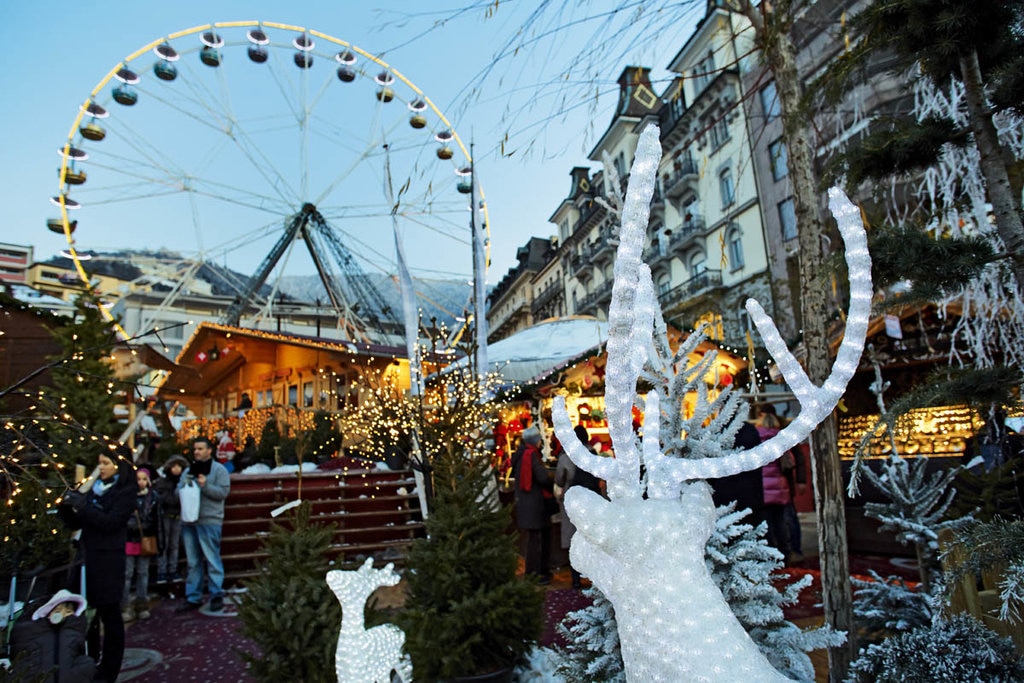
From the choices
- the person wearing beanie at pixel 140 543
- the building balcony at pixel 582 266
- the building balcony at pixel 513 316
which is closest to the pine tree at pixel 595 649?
the person wearing beanie at pixel 140 543

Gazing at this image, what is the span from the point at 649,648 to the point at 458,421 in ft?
19.0

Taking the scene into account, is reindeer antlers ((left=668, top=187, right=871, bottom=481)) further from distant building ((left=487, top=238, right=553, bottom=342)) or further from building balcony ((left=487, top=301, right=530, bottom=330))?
building balcony ((left=487, top=301, right=530, bottom=330))

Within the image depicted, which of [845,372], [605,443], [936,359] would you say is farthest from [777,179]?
[845,372]

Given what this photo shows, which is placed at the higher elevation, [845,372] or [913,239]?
[913,239]

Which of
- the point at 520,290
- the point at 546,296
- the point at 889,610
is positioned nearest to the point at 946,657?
the point at 889,610

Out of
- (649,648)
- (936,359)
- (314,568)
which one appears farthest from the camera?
(936,359)

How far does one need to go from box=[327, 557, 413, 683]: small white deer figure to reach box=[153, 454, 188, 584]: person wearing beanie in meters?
4.68

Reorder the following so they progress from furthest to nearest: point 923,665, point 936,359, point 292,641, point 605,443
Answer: point 605,443
point 936,359
point 292,641
point 923,665

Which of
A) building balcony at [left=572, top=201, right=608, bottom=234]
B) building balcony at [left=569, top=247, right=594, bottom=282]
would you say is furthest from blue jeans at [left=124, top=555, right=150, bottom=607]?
building balcony at [left=569, top=247, right=594, bottom=282]

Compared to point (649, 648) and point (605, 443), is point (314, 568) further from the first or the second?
point (605, 443)

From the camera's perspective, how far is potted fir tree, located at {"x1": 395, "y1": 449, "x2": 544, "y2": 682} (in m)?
3.08

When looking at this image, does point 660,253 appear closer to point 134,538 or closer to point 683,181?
point 683,181

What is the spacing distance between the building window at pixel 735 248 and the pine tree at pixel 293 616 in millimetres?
22053

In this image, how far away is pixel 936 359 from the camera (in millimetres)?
8922
